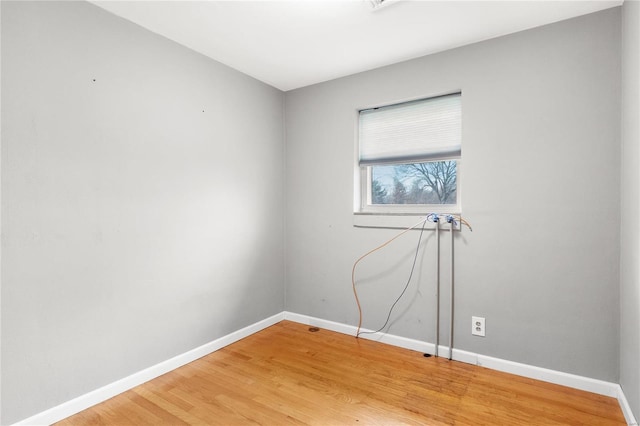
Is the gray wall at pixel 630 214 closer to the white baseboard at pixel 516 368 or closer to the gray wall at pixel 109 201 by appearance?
the white baseboard at pixel 516 368

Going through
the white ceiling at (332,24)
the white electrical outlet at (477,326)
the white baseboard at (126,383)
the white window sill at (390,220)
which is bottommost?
the white baseboard at (126,383)

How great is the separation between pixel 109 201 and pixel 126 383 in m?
1.19

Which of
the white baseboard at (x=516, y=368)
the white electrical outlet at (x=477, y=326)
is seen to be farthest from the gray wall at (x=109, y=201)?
the white electrical outlet at (x=477, y=326)

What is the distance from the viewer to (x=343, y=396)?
2031 millimetres

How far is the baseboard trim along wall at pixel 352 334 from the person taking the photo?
182 cm

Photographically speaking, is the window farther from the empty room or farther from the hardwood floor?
the hardwood floor

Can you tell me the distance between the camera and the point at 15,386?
166 centimetres

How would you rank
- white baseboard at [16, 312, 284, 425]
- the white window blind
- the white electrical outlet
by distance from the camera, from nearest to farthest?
white baseboard at [16, 312, 284, 425] < the white electrical outlet < the white window blind

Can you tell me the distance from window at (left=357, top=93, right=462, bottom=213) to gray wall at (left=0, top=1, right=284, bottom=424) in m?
1.18

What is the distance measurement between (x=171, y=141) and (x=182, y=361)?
1660mm

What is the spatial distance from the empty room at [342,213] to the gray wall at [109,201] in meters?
0.01

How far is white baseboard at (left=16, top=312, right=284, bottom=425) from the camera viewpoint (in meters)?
1.77

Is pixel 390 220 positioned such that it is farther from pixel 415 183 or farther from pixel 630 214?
pixel 630 214

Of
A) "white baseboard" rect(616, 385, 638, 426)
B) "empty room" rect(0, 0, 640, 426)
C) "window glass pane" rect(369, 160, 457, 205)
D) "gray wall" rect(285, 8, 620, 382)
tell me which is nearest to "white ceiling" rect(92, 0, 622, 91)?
"empty room" rect(0, 0, 640, 426)
